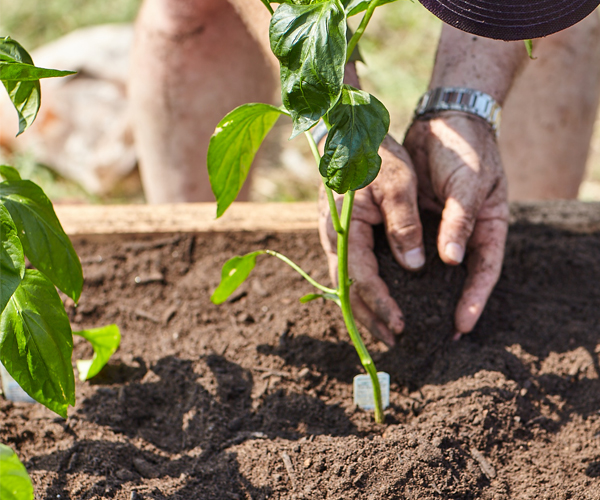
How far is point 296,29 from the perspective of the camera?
699 millimetres

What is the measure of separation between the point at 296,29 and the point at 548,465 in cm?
82

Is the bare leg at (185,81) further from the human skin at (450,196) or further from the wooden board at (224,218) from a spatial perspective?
the human skin at (450,196)

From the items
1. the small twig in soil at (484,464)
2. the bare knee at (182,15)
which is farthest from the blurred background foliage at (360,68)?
the small twig in soil at (484,464)

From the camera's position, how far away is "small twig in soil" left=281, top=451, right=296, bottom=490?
3.13 ft

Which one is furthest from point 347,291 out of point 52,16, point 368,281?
point 52,16

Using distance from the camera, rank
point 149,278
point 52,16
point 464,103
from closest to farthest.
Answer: point 464,103 → point 149,278 → point 52,16

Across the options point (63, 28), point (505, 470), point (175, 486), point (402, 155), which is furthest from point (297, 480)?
point (63, 28)

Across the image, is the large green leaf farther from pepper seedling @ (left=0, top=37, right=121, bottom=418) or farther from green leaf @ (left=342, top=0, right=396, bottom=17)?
green leaf @ (left=342, top=0, right=396, bottom=17)

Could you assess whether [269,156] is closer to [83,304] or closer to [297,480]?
[83,304]

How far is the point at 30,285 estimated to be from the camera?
810 millimetres

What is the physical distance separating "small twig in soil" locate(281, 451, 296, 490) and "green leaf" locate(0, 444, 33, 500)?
0.44 m

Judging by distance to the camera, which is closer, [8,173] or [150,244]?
[8,173]

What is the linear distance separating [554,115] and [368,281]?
135cm

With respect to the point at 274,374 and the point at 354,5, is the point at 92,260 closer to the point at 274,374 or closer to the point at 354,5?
the point at 274,374
